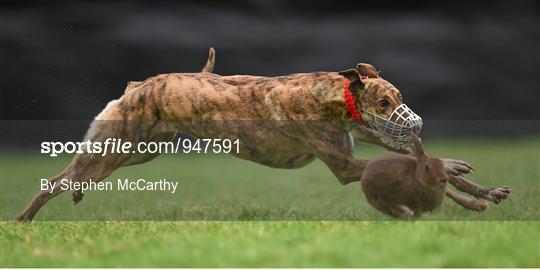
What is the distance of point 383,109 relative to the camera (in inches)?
177

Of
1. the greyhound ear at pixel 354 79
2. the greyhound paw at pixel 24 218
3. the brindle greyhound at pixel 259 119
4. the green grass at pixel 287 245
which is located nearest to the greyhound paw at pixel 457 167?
the brindle greyhound at pixel 259 119

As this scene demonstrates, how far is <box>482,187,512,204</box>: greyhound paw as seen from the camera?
4594 mm

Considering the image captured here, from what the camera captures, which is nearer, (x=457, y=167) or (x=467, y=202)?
(x=467, y=202)

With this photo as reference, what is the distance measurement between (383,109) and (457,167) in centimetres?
53

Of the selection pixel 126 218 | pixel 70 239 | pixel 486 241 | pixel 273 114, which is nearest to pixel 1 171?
pixel 126 218

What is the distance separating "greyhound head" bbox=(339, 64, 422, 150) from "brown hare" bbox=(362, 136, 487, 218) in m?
0.17

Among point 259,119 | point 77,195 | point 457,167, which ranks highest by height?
point 259,119

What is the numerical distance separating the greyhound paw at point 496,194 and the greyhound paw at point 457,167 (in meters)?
0.17

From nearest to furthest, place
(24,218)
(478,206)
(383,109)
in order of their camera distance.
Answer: (478,206)
(383,109)
(24,218)

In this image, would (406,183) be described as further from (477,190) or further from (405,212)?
(477,190)

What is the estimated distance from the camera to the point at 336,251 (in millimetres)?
3498

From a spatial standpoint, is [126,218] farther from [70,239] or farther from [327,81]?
[327,81]

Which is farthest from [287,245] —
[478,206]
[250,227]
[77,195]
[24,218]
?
[24,218]

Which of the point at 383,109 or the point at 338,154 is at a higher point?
the point at 383,109
